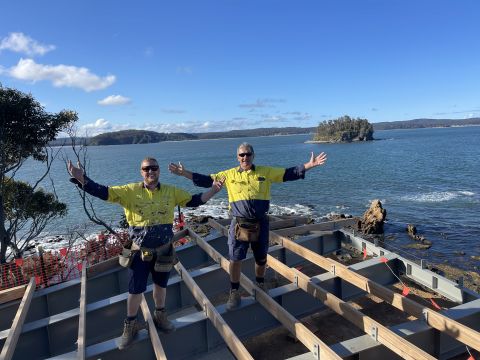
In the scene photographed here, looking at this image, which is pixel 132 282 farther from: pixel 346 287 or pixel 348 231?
pixel 348 231

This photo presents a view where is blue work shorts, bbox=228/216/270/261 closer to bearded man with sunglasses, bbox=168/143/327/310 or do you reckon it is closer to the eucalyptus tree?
bearded man with sunglasses, bbox=168/143/327/310

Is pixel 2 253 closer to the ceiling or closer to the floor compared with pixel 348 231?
closer to the floor

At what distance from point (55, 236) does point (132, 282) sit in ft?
88.5

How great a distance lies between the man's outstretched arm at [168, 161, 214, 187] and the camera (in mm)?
5781

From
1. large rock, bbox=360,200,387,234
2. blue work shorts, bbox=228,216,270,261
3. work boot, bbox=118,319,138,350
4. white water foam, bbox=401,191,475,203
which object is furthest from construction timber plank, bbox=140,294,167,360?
white water foam, bbox=401,191,475,203

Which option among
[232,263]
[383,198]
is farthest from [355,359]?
[383,198]

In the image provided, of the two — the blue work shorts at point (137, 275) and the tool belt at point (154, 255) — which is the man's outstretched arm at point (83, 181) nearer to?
the tool belt at point (154, 255)

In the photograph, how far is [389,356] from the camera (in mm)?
5008

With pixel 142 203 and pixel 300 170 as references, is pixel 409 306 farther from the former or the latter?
pixel 142 203

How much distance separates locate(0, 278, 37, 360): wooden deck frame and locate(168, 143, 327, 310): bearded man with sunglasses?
10.0 feet

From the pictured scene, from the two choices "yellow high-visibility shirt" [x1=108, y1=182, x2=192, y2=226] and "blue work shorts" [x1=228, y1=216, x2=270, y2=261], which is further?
"blue work shorts" [x1=228, y1=216, x2=270, y2=261]

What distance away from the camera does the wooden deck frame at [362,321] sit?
430cm

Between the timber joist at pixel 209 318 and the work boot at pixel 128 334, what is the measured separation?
8 centimetres

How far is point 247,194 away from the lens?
579 cm
